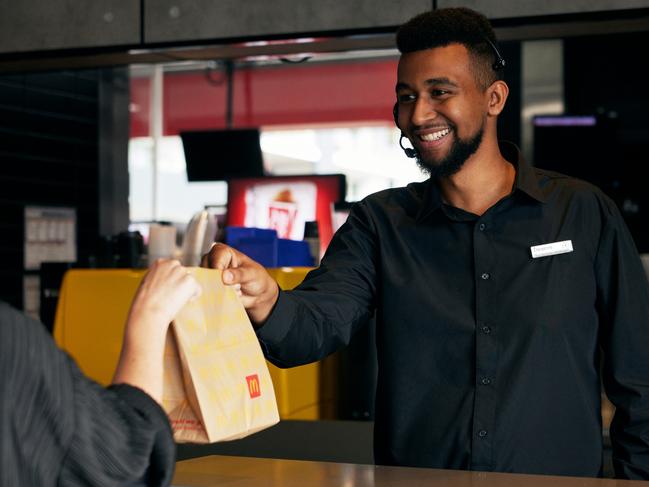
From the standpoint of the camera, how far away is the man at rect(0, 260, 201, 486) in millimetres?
823

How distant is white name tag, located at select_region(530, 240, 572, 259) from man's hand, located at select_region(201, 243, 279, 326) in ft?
1.56

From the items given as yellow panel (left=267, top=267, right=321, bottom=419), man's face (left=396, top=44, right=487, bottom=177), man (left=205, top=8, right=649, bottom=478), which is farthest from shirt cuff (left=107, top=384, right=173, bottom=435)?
yellow panel (left=267, top=267, right=321, bottom=419)

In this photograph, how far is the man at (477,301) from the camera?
165 centimetres

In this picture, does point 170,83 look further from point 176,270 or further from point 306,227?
point 176,270

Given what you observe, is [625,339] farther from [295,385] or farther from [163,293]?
[295,385]

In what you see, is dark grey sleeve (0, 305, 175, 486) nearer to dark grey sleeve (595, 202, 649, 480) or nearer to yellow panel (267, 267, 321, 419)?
dark grey sleeve (595, 202, 649, 480)

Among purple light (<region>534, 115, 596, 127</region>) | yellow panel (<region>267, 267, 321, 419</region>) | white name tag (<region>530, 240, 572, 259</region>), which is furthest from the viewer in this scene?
purple light (<region>534, 115, 596, 127</region>)

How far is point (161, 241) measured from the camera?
12.2ft

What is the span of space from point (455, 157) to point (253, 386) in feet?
2.28

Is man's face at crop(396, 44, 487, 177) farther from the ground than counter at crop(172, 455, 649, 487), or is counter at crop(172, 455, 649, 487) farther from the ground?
man's face at crop(396, 44, 487, 177)

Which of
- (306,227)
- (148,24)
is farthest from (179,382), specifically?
(148,24)

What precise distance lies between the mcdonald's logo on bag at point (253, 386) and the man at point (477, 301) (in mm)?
288

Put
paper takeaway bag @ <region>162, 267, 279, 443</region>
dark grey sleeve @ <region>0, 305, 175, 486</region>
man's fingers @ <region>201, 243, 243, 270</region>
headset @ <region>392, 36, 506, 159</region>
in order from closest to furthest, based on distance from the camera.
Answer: dark grey sleeve @ <region>0, 305, 175, 486</region>
paper takeaway bag @ <region>162, 267, 279, 443</region>
man's fingers @ <region>201, 243, 243, 270</region>
headset @ <region>392, 36, 506, 159</region>

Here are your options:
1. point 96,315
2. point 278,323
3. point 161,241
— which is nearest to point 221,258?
point 278,323
